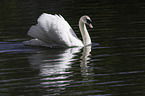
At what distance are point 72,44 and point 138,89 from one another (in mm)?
5740

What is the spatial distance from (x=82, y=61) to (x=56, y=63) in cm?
78

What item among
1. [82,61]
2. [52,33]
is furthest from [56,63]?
[52,33]

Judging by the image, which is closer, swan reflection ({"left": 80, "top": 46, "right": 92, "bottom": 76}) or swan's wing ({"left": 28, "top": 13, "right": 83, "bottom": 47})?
swan reflection ({"left": 80, "top": 46, "right": 92, "bottom": 76})

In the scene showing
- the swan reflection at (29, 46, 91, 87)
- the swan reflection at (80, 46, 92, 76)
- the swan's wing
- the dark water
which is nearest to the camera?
the dark water

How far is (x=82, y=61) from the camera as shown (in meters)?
12.9

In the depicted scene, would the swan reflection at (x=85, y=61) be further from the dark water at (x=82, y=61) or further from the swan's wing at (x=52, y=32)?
the swan's wing at (x=52, y=32)

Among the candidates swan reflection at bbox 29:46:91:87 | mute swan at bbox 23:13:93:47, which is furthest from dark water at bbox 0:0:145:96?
mute swan at bbox 23:13:93:47

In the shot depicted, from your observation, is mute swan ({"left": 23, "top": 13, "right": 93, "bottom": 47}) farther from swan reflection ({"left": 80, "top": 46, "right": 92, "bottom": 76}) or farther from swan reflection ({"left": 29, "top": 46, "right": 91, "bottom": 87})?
swan reflection ({"left": 80, "top": 46, "right": 92, "bottom": 76})

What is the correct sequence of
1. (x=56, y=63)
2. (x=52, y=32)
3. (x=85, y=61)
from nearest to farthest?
(x=56, y=63) → (x=85, y=61) → (x=52, y=32)

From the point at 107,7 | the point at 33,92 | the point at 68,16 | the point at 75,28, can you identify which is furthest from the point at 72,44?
the point at 107,7

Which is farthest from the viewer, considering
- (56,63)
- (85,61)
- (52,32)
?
(52,32)

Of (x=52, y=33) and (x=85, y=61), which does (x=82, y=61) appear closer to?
(x=85, y=61)

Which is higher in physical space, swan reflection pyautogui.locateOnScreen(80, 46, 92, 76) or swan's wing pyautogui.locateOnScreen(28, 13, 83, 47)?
swan's wing pyautogui.locateOnScreen(28, 13, 83, 47)

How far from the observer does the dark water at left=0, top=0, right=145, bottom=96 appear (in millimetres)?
9781
